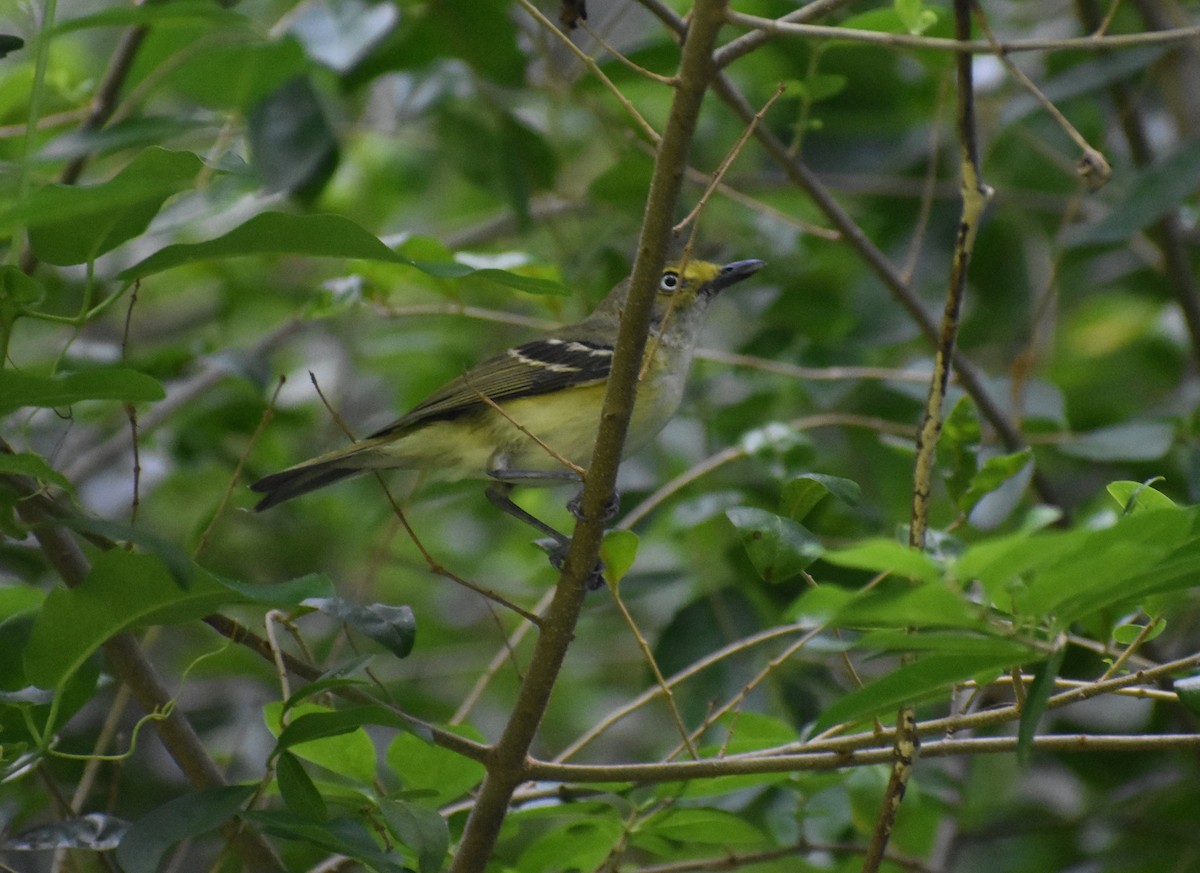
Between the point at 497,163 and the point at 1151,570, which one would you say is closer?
the point at 1151,570

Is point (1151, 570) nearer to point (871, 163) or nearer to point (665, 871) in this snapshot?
point (665, 871)

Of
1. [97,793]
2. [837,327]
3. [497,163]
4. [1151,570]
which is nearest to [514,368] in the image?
[497,163]

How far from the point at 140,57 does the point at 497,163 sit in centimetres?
133

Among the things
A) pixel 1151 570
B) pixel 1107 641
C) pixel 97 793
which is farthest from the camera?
pixel 97 793

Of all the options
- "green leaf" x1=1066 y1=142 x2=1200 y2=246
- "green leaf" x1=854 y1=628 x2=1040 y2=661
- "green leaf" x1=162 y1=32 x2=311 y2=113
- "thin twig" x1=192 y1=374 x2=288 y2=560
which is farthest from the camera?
"green leaf" x1=1066 y1=142 x2=1200 y2=246

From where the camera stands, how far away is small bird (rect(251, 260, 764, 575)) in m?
4.02

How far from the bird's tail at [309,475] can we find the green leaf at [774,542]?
1980 mm

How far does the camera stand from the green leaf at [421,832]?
216cm

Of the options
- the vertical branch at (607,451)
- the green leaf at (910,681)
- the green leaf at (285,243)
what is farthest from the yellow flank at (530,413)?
the green leaf at (910,681)

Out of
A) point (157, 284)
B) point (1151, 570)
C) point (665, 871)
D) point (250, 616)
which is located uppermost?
point (1151, 570)

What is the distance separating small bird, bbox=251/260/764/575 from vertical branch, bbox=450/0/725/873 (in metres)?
1.48

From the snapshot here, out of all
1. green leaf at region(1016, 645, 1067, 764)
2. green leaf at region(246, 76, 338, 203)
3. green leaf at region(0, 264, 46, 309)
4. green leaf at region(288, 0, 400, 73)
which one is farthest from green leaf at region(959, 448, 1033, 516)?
green leaf at region(288, 0, 400, 73)

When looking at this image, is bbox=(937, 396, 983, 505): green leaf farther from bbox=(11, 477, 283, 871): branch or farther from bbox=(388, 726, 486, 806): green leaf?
bbox=(11, 477, 283, 871): branch

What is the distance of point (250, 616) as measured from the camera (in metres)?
4.95
